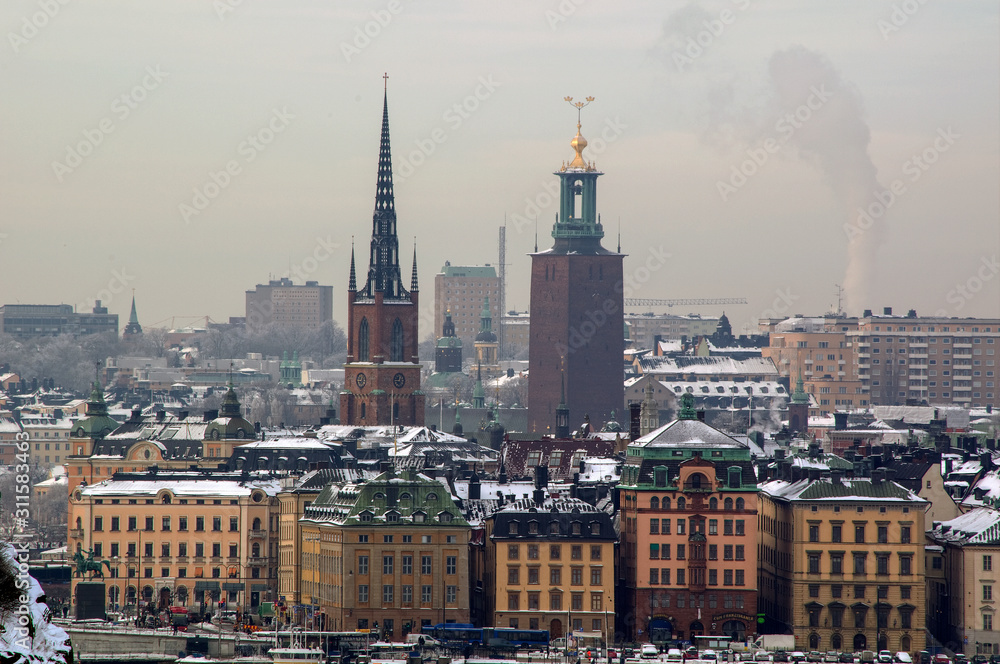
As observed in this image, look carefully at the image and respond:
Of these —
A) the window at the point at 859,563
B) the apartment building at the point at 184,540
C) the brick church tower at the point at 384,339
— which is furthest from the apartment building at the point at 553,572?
the brick church tower at the point at 384,339

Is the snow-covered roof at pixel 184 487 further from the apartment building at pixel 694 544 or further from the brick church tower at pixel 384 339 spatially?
the brick church tower at pixel 384 339

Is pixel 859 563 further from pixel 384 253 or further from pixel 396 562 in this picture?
pixel 384 253

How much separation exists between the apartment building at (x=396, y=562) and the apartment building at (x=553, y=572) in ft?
7.29

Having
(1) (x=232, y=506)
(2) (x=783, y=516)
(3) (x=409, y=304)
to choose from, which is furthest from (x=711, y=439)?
(3) (x=409, y=304)

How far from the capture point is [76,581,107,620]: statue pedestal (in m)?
114

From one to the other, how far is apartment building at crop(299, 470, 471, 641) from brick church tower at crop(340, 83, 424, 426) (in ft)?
231

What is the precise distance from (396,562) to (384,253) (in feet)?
257

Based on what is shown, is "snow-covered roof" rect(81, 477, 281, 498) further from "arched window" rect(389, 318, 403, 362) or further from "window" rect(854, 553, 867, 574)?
"arched window" rect(389, 318, 403, 362)

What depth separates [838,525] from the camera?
110 m

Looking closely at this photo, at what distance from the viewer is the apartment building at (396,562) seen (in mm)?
109812

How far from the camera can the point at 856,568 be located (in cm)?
10925

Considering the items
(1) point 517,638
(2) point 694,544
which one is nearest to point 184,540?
(1) point 517,638

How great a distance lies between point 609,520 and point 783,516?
326 inches

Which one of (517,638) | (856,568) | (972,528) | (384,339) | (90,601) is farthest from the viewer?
(384,339)
